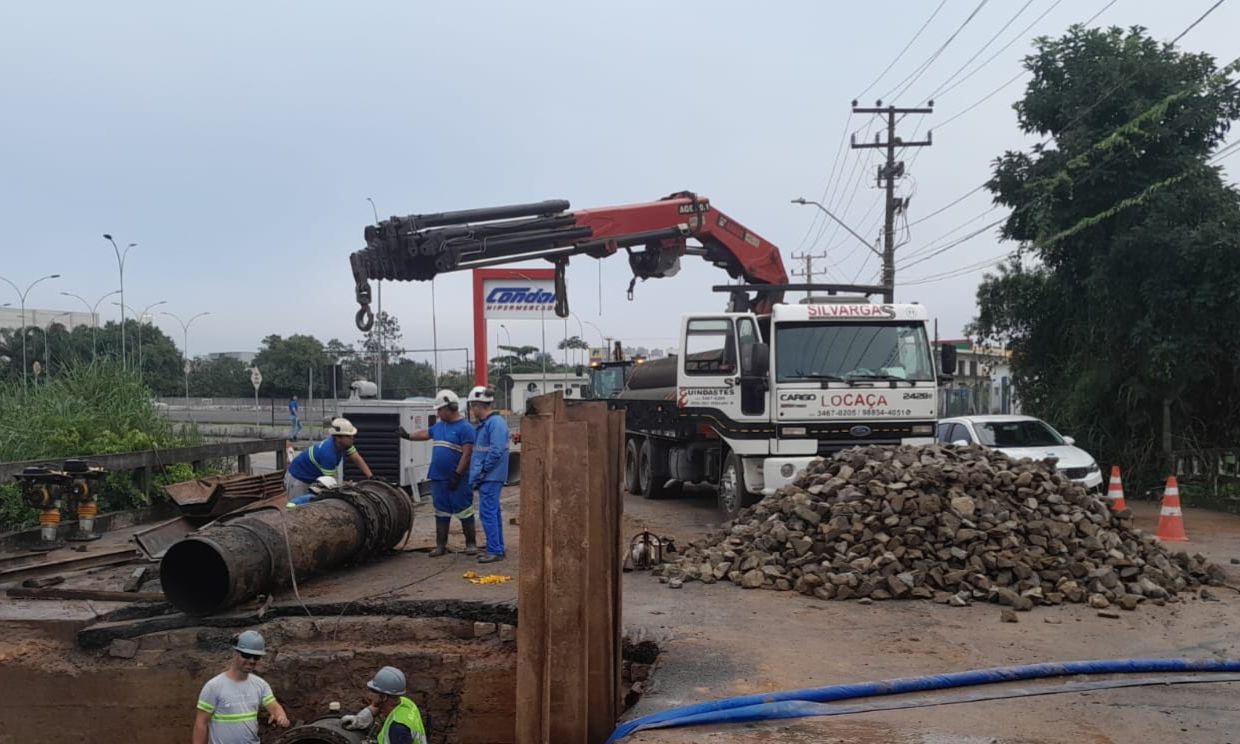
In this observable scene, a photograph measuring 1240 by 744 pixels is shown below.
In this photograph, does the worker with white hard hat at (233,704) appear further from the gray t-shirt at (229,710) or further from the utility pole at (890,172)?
the utility pole at (890,172)

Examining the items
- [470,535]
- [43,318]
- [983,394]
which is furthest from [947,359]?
[43,318]

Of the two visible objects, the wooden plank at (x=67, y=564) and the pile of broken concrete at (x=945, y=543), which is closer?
the pile of broken concrete at (x=945, y=543)

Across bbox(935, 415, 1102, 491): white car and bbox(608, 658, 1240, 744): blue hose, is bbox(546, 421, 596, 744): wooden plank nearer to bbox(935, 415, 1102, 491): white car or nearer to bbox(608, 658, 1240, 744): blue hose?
bbox(608, 658, 1240, 744): blue hose

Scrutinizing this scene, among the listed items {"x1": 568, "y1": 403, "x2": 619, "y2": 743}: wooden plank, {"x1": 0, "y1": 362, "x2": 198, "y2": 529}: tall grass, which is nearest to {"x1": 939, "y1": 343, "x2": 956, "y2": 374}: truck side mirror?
{"x1": 568, "y1": 403, "x2": 619, "y2": 743}: wooden plank

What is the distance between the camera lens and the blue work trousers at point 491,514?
876 centimetres

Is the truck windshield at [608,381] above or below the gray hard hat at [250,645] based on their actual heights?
above

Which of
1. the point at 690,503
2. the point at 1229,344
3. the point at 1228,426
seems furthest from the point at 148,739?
the point at 1228,426

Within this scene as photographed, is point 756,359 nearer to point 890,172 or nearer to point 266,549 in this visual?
point 266,549

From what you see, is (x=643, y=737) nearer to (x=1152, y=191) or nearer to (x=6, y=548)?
(x=6, y=548)

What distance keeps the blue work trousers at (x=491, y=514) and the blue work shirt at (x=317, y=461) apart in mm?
1336

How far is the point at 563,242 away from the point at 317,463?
444 centimetres

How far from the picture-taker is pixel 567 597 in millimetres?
5211

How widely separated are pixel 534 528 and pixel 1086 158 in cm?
1342

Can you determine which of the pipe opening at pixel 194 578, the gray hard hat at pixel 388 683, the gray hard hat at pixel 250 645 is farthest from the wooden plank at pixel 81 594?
the gray hard hat at pixel 388 683
